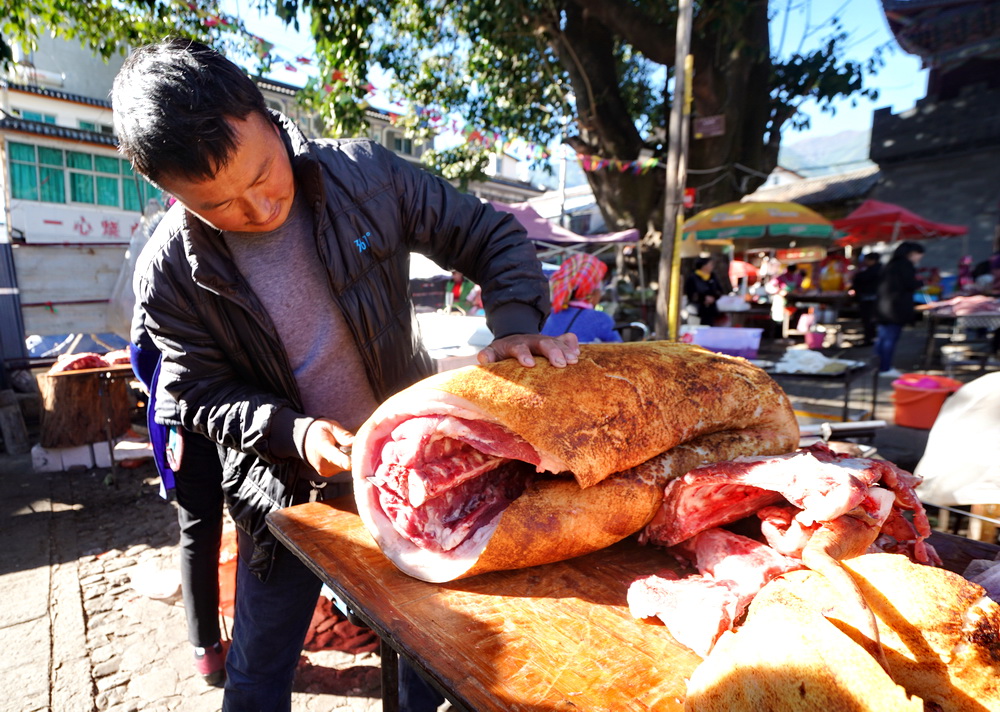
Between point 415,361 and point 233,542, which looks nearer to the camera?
point 415,361

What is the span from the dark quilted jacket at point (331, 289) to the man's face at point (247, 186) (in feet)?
0.33

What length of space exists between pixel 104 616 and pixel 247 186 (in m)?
2.88

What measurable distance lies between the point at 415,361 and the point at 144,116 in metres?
1.03

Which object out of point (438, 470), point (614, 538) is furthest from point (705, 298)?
point (438, 470)

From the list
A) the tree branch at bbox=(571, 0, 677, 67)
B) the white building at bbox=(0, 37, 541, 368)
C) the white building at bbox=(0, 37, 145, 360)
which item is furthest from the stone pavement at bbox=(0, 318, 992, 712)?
the tree branch at bbox=(571, 0, 677, 67)

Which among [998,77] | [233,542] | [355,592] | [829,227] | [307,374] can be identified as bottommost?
[233,542]

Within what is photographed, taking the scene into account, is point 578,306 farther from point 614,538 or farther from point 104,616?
point 104,616

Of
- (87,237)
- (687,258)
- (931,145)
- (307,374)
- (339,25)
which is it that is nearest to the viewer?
(307,374)

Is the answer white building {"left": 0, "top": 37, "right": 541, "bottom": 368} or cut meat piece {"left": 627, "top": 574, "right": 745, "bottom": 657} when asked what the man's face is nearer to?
cut meat piece {"left": 627, "top": 574, "right": 745, "bottom": 657}

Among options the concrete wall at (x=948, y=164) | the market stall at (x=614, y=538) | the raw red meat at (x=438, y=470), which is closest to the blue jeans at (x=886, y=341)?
the market stall at (x=614, y=538)

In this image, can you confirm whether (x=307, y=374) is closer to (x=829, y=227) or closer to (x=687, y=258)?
(x=829, y=227)

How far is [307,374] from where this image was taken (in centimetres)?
175

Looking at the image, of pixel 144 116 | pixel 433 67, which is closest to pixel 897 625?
pixel 144 116

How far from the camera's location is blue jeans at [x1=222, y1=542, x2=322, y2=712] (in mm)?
1695
